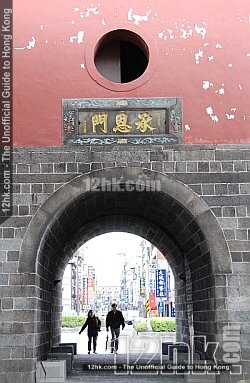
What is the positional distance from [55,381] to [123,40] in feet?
17.8

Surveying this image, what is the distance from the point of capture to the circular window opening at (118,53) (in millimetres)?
7984

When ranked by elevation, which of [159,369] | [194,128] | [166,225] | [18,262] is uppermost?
[194,128]

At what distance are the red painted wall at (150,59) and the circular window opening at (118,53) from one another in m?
0.16

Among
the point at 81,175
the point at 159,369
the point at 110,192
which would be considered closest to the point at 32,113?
the point at 81,175

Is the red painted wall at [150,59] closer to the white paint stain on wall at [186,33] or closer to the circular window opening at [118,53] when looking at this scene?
the white paint stain on wall at [186,33]

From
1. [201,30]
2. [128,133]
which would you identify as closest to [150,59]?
[201,30]

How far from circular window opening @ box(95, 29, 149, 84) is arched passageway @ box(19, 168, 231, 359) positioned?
1.88 meters

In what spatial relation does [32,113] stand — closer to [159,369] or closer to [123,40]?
[123,40]

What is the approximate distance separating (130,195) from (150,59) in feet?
7.14

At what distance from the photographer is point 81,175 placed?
24.8 feet

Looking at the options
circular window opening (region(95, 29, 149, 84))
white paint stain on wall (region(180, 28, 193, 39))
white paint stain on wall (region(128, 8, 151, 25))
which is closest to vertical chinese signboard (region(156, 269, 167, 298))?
circular window opening (region(95, 29, 149, 84))

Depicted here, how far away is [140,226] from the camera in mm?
11062

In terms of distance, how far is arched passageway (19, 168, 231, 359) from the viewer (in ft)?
24.2

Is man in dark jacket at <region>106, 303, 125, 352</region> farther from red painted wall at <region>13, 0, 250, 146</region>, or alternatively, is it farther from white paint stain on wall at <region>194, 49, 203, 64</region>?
white paint stain on wall at <region>194, 49, 203, 64</region>
